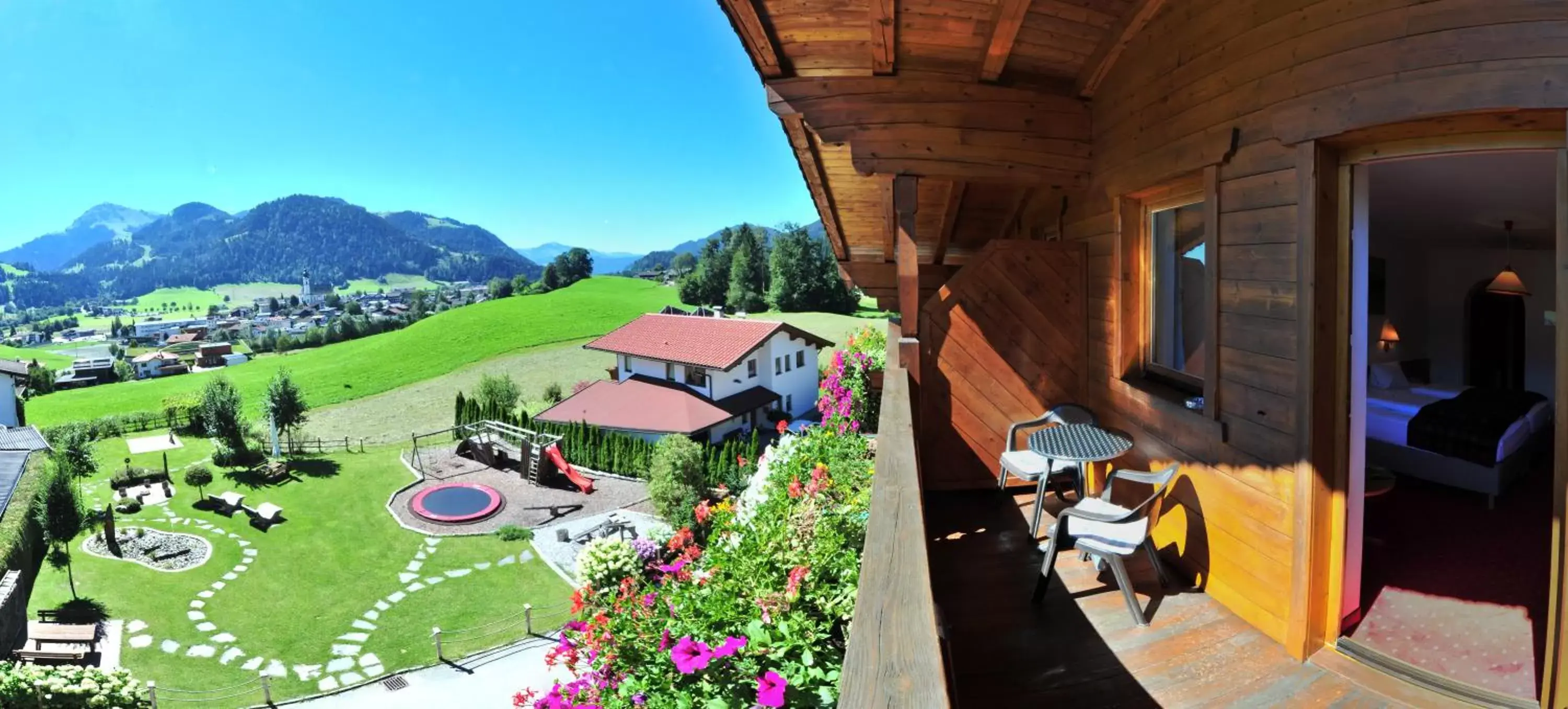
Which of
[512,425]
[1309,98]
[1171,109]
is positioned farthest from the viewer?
[512,425]

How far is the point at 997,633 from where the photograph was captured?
323cm

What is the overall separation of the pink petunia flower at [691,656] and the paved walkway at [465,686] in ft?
40.4

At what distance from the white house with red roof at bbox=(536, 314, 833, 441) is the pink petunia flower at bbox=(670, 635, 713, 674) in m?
25.7

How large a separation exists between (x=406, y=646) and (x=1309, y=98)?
18575mm

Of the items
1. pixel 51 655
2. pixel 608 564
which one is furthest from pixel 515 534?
pixel 51 655

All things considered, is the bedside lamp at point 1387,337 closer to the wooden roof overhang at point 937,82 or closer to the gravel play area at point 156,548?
the wooden roof overhang at point 937,82

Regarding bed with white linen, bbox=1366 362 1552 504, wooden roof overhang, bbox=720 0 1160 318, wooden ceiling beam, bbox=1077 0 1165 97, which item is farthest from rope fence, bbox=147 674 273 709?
bed with white linen, bbox=1366 362 1552 504

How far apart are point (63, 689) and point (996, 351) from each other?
49.2 feet

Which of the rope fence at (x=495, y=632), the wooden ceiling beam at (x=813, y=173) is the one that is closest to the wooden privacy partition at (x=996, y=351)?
the wooden ceiling beam at (x=813, y=173)

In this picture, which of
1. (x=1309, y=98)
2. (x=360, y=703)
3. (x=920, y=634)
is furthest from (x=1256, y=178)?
(x=360, y=703)

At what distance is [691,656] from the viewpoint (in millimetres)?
2299

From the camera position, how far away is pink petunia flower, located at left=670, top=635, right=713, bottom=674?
2234mm

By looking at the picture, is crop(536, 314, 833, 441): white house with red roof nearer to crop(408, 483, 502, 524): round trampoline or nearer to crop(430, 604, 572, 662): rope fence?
crop(408, 483, 502, 524): round trampoline

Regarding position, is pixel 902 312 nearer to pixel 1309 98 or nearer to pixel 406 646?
pixel 1309 98
